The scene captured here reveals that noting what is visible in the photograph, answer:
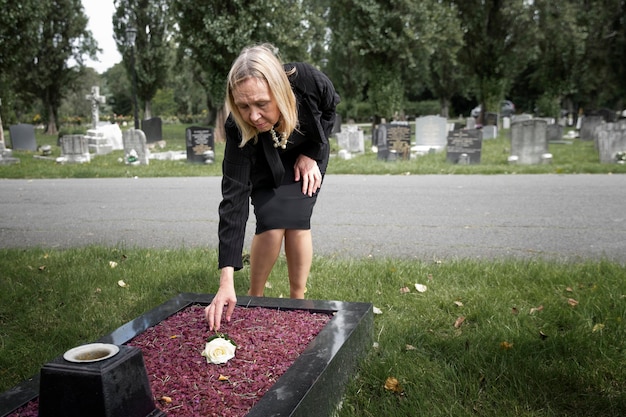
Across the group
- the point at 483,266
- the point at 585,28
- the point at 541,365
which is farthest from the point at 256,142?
the point at 585,28

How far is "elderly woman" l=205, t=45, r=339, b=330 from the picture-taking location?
2.48 metres

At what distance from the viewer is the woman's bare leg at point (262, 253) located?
10.7 ft

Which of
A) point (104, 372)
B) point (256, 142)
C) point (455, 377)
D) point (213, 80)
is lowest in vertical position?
point (455, 377)

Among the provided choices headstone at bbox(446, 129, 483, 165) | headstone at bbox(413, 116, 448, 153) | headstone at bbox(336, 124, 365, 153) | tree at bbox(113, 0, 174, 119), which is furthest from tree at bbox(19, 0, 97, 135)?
headstone at bbox(446, 129, 483, 165)

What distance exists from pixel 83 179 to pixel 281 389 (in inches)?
452

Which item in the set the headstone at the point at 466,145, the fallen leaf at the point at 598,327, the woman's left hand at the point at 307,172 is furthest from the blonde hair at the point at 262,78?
the headstone at the point at 466,145

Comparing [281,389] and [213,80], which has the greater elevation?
[213,80]

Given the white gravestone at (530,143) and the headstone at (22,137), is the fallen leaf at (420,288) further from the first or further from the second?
the headstone at (22,137)

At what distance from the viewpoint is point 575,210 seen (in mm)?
7445

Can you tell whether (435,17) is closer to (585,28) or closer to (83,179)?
(585,28)

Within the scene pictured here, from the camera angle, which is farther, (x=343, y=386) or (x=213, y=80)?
(x=213, y=80)

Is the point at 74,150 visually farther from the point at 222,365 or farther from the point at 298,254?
the point at 222,365

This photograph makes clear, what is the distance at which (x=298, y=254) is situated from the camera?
3342 mm

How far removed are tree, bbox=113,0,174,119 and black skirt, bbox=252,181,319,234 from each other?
33.3 m
